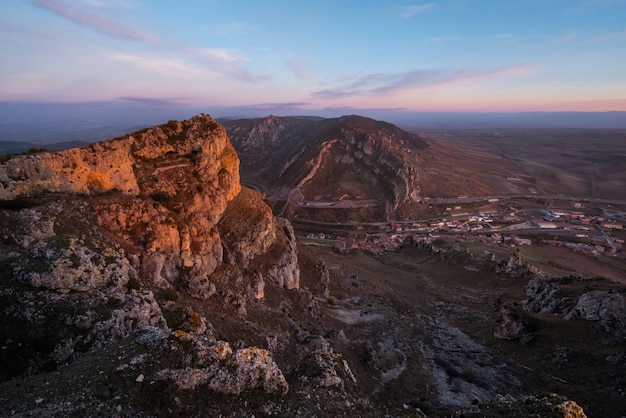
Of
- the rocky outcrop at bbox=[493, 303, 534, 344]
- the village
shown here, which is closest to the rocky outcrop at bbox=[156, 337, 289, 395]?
the rocky outcrop at bbox=[493, 303, 534, 344]

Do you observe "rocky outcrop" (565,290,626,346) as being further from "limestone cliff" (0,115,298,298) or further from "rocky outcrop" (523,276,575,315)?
"limestone cliff" (0,115,298,298)

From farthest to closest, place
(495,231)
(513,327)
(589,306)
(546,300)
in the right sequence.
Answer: (495,231) < (546,300) < (513,327) < (589,306)

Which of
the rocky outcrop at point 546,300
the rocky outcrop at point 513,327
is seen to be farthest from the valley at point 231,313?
the rocky outcrop at point 546,300

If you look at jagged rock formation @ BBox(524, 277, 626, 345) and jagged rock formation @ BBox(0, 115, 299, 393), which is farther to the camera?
jagged rock formation @ BBox(524, 277, 626, 345)

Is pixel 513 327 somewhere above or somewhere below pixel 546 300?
below

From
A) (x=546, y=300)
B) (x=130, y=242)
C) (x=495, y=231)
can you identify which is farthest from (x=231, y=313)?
(x=495, y=231)

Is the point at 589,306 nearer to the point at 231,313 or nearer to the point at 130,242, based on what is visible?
the point at 231,313

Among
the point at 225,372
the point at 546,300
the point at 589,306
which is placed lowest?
the point at 546,300

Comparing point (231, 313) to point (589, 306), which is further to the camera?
point (589, 306)

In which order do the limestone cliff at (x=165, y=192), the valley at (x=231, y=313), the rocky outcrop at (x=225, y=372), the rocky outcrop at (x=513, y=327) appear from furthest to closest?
the rocky outcrop at (x=513, y=327)
the limestone cliff at (x=165, y=192)
the valley at (x=231, y=313)
the rocky outcrop at (x=225, y=372)

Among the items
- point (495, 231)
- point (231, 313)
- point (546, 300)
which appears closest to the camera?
point (231, 313)

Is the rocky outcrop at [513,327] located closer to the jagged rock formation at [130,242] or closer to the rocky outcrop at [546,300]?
the rocky outcrop at [546,300]
